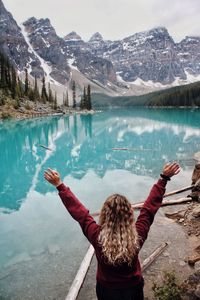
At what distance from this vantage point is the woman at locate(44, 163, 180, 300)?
4434 mm

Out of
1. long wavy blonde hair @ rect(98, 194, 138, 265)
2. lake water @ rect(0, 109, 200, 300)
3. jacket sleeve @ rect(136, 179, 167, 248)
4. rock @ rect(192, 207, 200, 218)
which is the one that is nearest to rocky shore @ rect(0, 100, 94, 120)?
lake water @ rect(0, 109, 200, 300)

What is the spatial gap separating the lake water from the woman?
4.96 m

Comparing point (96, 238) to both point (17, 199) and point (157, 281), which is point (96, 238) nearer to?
point (157, 281)

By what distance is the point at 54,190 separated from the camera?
2267 cm

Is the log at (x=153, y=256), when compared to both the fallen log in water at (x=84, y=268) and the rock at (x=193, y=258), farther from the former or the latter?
the rock at (x=193, y=258)

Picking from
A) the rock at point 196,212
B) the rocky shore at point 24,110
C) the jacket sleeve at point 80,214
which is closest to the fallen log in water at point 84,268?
the rock at point 196,212

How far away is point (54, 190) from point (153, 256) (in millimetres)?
13097

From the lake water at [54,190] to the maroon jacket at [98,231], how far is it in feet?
16.5

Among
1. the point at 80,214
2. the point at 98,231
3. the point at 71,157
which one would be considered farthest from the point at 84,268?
the point at 71,157

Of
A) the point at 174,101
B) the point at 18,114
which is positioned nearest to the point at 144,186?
the point at 18,114

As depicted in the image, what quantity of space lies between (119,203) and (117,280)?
3.58ft

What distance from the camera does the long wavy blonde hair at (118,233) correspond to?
4.41 m

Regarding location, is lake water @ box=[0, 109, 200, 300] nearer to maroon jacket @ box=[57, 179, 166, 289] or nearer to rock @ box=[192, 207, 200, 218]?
rock @ box=[192, 207, 200, 218]

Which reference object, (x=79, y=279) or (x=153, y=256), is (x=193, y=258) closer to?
(x=153, y=256)
